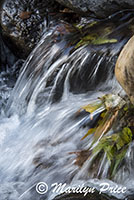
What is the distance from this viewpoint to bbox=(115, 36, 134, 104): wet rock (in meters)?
2.45

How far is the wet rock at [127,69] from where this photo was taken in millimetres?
2445

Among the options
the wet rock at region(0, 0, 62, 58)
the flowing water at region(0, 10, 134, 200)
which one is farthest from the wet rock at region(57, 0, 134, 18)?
the wet rock at region(0, 0, 62, 58)

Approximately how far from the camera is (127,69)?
97.8 inches

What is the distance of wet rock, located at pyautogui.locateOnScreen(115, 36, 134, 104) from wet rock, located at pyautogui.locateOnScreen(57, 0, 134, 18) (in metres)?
2.05

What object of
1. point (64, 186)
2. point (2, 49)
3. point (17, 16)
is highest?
point (17, 16)

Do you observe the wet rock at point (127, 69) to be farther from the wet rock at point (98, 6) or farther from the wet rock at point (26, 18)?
the wet rock at point (26, 18)

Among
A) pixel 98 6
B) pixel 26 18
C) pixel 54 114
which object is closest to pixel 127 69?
pixel 54 114

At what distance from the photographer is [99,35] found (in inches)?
171

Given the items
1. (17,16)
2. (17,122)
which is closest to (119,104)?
(17,122)

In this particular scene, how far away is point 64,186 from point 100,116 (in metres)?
0.89

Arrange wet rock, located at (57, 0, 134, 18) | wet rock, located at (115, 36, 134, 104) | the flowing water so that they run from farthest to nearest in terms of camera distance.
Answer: wet rock, located at (57, 0, 134, 18) < the flowing water < wet rock, located at (115, 36, 134, 104)

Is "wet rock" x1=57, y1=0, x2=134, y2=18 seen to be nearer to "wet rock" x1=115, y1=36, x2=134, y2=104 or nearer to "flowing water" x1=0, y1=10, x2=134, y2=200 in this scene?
"flowing water" x1=0, y1=10, x2=134, y2=200

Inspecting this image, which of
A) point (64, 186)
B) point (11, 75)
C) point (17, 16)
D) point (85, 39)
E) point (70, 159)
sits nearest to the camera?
point (64, 186)

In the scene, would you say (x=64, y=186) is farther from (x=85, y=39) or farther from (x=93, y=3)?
(x=93, y=3)
